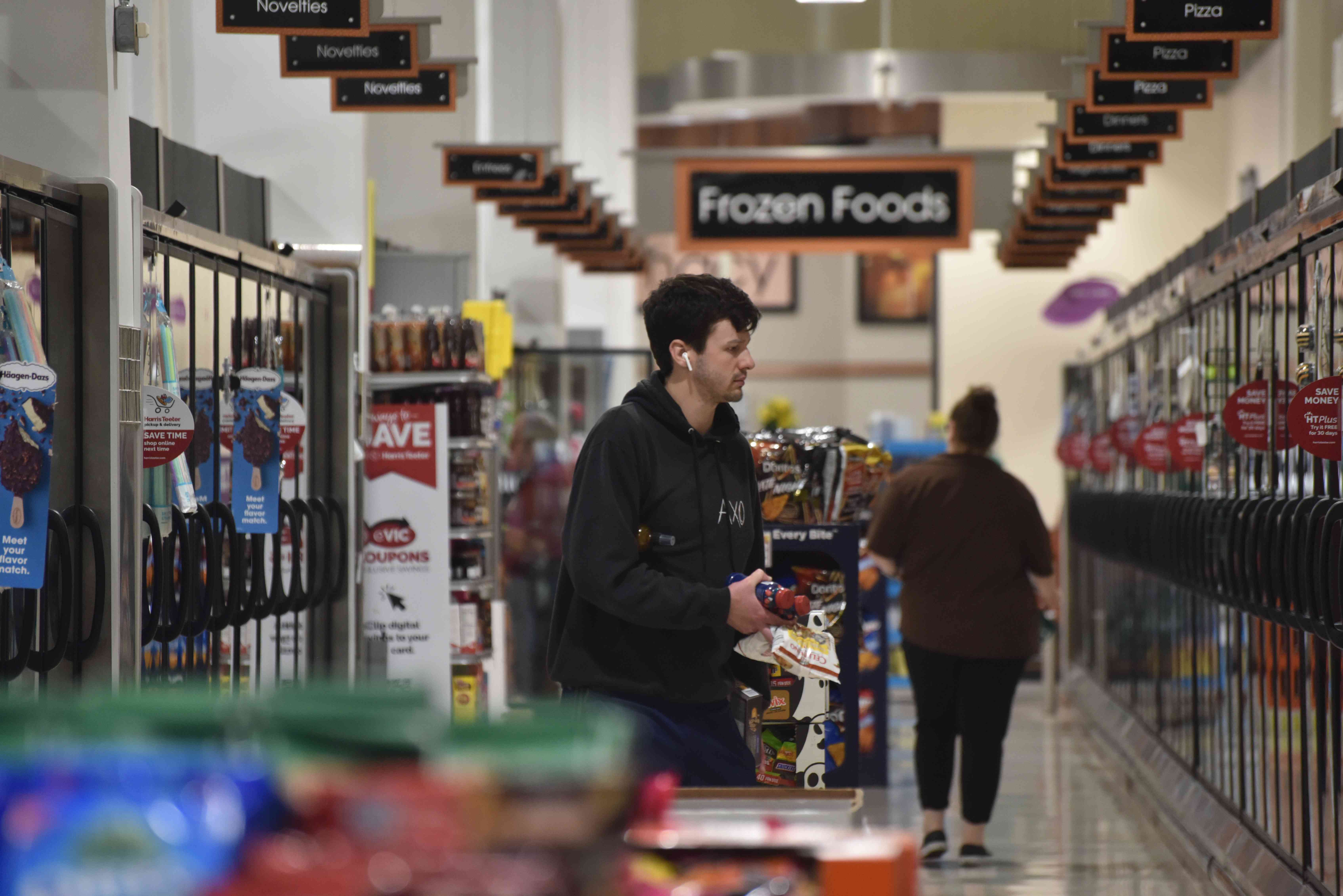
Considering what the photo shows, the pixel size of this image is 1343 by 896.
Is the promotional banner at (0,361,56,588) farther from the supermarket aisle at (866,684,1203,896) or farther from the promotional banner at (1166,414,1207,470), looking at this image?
the promotional banner at (1166,414,1207,470)

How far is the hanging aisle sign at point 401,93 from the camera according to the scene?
Result: 22.8 feet

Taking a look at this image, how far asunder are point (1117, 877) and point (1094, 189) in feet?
14.9

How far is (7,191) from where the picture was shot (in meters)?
3.46

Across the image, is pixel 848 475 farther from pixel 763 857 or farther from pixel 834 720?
pixel 763 857

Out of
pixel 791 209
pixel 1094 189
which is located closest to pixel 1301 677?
pixel 1094 189

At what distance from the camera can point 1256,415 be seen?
4.96 meters

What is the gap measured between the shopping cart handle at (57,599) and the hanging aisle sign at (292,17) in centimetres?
222

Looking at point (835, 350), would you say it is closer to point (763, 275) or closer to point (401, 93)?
point (763, 275)

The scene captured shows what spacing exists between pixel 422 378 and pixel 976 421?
105 inches

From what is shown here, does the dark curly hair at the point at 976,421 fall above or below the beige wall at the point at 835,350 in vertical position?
below

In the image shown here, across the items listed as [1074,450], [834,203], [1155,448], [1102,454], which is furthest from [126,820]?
[834,203]

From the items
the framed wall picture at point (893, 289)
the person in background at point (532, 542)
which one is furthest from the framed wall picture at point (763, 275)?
the person in background at point (532, 542)

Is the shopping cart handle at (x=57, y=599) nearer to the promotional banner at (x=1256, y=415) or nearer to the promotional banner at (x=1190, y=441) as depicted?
the promotional banner at (x=1256, y=415)

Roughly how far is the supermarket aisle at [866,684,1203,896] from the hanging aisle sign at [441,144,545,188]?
12.7ft
